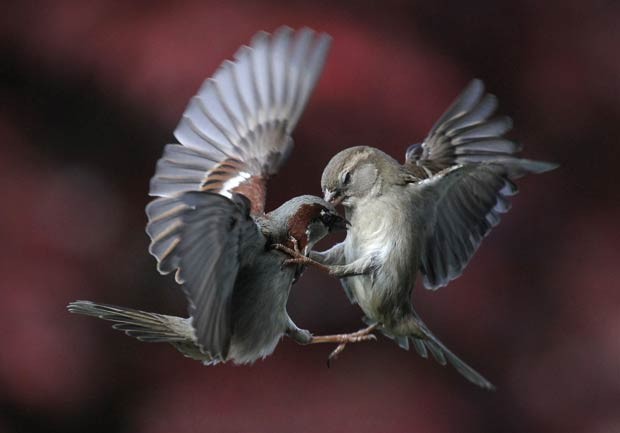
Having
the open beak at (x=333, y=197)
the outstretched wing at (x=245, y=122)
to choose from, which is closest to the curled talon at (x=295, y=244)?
the open beak at (x=333, y=197)

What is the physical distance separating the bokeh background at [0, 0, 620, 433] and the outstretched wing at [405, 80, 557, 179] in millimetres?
705

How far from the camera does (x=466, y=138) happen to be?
7.82 feet

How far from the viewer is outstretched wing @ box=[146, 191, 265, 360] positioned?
1.82 metres

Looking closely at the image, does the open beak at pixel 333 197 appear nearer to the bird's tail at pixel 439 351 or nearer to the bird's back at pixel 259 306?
the bird's back at pixel 259 306

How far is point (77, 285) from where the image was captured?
319cm

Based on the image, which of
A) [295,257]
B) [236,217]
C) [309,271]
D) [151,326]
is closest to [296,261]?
[295,257]

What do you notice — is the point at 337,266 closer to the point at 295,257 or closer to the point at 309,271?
the point at 295,257

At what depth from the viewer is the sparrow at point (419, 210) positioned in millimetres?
2170

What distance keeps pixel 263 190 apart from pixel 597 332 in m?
1.37

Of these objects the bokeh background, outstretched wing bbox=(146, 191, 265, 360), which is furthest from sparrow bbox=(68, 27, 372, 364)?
the bokeh background

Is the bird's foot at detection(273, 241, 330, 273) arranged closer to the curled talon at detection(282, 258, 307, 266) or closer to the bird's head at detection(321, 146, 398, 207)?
the curled talon at detection(282, 258, 307, 266)

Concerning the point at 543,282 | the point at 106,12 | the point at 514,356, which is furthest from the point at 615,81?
the point at 106,12

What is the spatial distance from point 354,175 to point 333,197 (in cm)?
6

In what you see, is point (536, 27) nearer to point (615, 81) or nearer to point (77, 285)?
point (615, 81)
